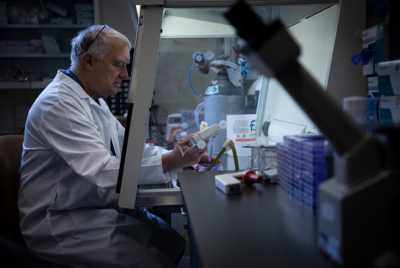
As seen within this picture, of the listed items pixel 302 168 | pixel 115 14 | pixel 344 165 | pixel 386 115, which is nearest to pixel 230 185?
pixel 302 168

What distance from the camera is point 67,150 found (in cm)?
111

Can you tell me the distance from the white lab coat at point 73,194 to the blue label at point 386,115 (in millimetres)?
764

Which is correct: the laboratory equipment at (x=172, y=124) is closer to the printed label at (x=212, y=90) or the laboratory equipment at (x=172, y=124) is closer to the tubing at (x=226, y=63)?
the printed label at (x=212, y=90)

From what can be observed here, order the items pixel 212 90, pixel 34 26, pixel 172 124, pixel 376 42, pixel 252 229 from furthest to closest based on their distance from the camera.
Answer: pixel 34 26
pixel 172 124
pixel 212 90
pixel 376 42
pixel 252 229

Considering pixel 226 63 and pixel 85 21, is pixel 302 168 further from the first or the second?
pixel 85 21

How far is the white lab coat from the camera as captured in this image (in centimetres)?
109

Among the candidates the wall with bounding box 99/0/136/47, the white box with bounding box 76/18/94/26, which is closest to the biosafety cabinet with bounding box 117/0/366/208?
the wall with bounding box 99/0/136/47

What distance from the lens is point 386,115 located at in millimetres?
894

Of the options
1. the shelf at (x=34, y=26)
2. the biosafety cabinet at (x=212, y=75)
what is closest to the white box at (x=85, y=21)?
the shelf at (x=34, y=26)

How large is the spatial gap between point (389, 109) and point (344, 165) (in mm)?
697

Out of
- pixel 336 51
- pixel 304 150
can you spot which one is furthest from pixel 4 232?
pixel 336 51

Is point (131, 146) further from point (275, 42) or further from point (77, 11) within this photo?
point (77, 11)

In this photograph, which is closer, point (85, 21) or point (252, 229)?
point (252, 229)

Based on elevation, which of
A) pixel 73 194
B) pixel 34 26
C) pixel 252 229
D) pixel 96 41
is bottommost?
pixel 73 194
